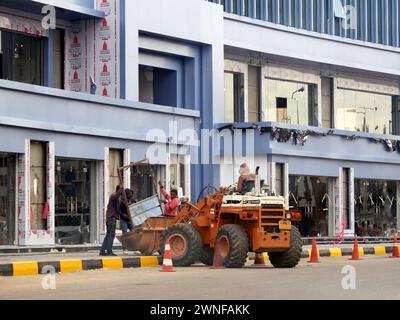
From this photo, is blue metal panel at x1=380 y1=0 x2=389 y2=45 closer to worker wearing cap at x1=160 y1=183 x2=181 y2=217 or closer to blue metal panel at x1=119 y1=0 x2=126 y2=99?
blue metal panel at x1=119 y1=0 x2=126 y2=99

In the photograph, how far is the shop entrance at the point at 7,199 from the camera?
3603 centimetres

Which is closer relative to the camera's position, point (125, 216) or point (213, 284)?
point (213, 284)

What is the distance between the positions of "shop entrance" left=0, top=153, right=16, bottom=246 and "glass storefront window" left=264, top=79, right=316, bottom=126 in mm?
19683

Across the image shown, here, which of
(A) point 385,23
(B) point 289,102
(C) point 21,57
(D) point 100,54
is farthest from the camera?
(A) point 385,23

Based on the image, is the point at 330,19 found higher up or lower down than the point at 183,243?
higher up

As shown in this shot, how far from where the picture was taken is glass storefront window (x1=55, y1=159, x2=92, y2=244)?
1510 inches

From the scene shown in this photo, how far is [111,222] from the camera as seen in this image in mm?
30578

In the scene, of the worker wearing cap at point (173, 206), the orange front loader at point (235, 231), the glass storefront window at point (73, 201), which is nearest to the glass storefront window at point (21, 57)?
the glass storefront window at point (73, 201)

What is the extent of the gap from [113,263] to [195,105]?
20.0m

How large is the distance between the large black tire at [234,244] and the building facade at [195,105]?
38.6ft

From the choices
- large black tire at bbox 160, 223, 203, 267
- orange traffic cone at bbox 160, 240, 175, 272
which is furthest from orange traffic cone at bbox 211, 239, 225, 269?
orange traffic cone at bbox 160, 240, 175, 272

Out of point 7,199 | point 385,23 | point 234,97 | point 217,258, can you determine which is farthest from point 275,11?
point 217,258

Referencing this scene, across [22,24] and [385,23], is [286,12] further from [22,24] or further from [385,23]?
[22,24]

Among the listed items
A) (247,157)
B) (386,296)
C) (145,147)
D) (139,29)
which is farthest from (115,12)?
(386,296)
